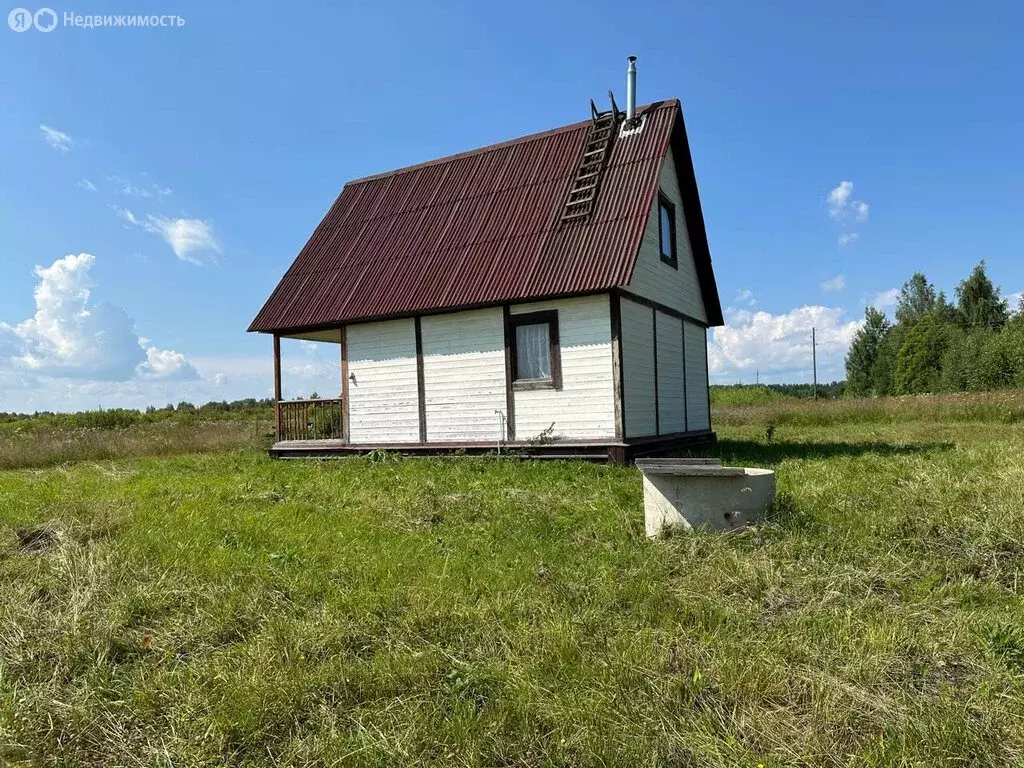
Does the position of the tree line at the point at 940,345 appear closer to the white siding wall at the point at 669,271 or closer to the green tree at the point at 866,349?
the green tree at the point at 866,349

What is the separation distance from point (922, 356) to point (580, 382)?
179 ft

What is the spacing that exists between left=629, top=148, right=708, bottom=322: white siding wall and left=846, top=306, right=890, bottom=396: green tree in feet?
198

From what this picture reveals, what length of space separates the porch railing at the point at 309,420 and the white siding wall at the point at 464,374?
300 centimetres

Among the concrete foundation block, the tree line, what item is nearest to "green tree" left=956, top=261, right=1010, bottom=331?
the tree line

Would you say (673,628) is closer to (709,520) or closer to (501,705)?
(501,705)

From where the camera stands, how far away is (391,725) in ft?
9.92

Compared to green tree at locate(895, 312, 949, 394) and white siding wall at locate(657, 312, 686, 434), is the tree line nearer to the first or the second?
green tree at locate(895, 312, 949, 394)

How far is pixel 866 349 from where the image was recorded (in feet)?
230

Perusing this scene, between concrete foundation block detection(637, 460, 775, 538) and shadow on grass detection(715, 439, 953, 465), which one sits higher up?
concrete foundation block detection(637, 460, 775, 538)

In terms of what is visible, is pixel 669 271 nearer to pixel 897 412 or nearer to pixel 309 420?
pixel 309 420

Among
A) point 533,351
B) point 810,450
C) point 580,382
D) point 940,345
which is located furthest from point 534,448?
point 940,345

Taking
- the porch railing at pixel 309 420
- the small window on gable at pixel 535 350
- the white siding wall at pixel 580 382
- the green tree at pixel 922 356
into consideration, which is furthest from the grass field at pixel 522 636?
the green tree at pixel 922 356

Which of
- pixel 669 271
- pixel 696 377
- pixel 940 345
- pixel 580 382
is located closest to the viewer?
pixel 580 382

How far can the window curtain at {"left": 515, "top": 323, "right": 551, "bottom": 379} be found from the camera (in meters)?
12.6
